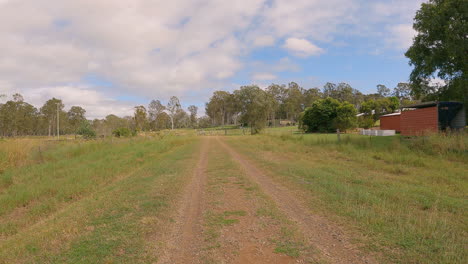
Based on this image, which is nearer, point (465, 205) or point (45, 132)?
point (465, 205)

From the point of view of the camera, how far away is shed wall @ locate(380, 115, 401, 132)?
115 ft

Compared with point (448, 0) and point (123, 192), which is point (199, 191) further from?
point (448, 0)

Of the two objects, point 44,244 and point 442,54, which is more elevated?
point 442,54

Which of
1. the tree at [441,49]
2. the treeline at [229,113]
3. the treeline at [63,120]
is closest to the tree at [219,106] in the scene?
the treeline at [229,113]

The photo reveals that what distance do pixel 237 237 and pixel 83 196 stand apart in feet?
21.5

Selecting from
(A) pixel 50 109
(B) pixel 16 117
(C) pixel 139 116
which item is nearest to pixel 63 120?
(A) pixel 50 109

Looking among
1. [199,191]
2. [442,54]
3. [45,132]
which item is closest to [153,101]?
[45,132]

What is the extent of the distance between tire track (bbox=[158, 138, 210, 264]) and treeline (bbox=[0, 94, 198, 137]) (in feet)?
128

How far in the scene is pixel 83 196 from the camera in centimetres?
841

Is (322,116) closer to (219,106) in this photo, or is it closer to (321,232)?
(321,232)

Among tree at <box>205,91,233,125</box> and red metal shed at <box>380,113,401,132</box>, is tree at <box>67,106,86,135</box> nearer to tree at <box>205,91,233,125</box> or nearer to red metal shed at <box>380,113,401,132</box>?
tree at <box>205,91,233,125</box>

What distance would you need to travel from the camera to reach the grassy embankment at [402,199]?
3604 mm

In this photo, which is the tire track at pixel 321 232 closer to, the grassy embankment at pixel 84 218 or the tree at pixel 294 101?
the grassy embankment at pixel 84 218

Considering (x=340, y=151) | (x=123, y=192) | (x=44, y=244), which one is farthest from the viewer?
(x=340, y=151)
